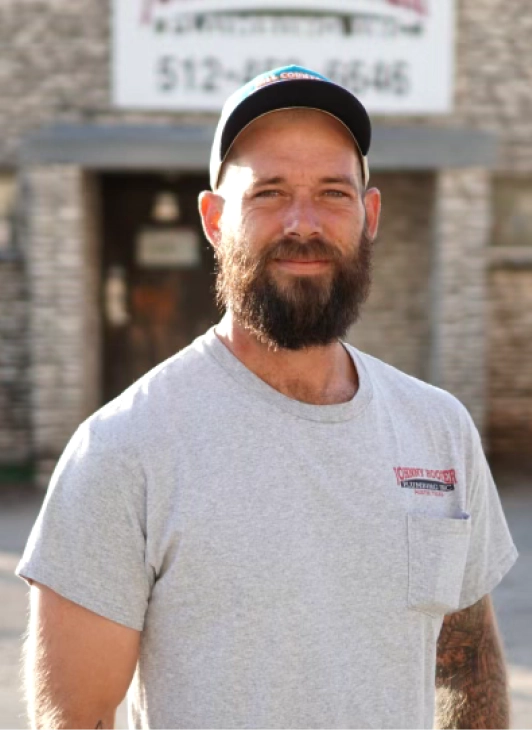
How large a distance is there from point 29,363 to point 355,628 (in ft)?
31.8

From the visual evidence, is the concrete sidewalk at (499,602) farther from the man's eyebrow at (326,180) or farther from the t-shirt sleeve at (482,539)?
the man's eyebrow at (326,180)

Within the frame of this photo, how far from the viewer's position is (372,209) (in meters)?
2.35

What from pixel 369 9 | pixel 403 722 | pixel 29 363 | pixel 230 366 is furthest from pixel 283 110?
pixel 29 363

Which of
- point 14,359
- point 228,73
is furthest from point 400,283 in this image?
point 14,359

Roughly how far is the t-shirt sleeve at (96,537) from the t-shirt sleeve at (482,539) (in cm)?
68

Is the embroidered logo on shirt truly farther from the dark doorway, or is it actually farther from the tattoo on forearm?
the dark doorway

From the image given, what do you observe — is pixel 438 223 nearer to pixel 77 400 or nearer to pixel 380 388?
pixel 77 400

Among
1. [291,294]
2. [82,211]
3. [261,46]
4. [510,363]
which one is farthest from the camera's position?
[510,363]

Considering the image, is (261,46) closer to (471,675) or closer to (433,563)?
(471,675)

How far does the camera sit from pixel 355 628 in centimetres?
201

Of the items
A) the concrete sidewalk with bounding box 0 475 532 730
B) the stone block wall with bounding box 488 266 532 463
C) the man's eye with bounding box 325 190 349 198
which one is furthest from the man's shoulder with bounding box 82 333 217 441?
the stone block wall with bounding box 488 266 532 463

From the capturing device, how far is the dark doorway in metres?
12.0

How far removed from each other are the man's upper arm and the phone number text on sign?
8783 mm

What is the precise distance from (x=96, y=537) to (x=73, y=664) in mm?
198
